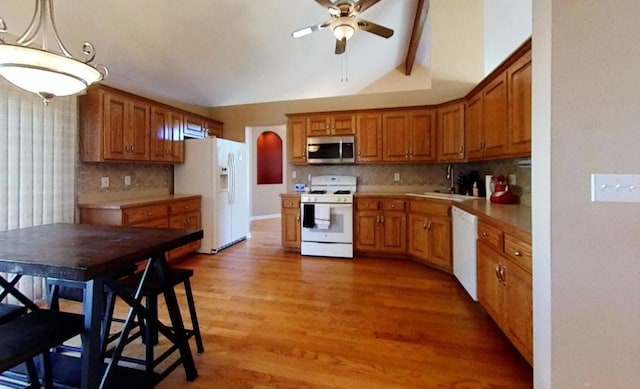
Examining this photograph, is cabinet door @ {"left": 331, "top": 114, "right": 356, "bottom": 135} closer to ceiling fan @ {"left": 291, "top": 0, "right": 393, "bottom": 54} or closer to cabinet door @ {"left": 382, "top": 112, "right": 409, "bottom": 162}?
cabinet door @ {"left": 382, "top": 112, "right": 409, "bottom": 162}

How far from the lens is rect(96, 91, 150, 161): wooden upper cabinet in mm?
3244

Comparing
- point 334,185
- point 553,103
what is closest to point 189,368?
point 553,103

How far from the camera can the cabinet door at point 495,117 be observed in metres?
2.71

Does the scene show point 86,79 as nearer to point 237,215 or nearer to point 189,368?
point 189,368

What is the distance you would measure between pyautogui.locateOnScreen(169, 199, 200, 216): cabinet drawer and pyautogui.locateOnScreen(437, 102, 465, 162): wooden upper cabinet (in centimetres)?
349

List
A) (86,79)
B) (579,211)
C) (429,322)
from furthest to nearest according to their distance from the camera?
1. (429,322)
2. (86,79)
3. (579,211)

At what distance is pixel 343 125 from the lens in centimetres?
455

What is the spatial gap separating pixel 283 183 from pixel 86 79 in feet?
22.6

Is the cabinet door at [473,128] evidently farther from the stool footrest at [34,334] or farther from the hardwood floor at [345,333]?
the stool footrest at [34,334]

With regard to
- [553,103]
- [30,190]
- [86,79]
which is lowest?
[30,190]

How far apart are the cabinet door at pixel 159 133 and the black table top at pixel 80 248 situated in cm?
194

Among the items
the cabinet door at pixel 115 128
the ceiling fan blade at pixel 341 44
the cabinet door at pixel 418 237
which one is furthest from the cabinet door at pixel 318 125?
the cabinet door at pixel 115 128

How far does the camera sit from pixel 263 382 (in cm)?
172

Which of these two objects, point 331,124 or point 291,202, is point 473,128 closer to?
point 331,124
